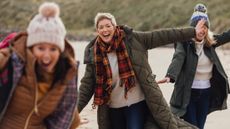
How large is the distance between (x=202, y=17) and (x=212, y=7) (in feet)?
120

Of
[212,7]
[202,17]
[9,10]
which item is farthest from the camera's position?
[9,10]

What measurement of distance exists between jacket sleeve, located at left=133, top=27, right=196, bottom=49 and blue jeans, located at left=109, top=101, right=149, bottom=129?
1.94 feet

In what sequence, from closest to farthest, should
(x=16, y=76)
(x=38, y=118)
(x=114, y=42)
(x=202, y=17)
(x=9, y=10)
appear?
1. (x=16, y=76)
2. (x=38, y=118)
3. (x=114, y=42)
4. (x=202, y=17)
5. (x=9, y=10)

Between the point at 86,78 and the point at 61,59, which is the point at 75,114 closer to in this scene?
the point at 61,59

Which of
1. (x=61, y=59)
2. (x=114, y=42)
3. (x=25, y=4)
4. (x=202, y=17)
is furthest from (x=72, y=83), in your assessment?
(x=25, y=4)

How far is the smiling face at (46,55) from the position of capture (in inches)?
187

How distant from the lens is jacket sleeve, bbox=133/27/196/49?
262 inches

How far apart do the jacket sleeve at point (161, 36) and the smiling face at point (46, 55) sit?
6.35 feet

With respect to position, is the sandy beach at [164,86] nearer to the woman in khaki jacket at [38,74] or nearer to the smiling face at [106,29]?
the smiling face at [106,29]

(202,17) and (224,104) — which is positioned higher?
(202,17)

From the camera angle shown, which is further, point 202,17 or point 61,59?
point 202,17

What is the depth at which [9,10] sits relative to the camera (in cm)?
6781

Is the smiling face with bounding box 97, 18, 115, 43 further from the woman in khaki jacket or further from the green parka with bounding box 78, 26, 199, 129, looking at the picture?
the woman in khaki jacket

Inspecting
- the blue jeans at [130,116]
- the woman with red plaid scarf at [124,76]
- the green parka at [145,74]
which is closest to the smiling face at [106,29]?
the woman with red plaid scarf at [124,76]
